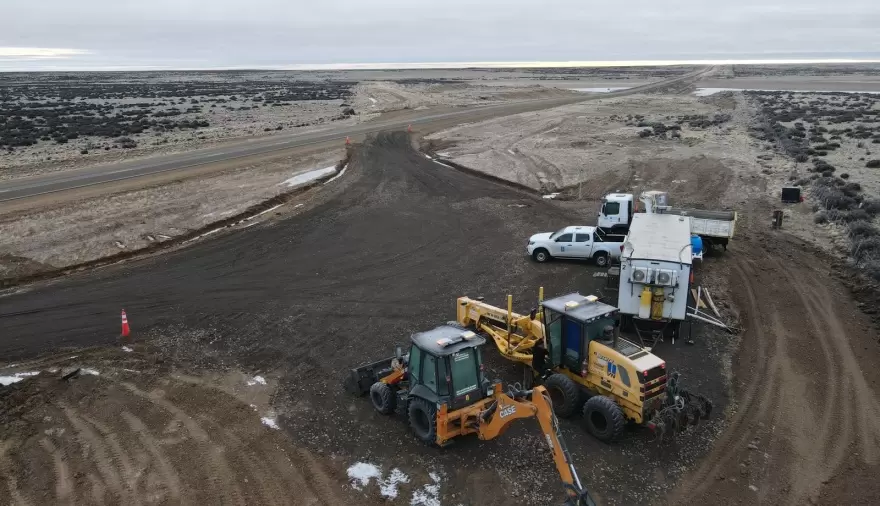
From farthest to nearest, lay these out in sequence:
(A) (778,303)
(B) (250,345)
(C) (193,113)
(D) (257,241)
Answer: (C) (193,113), (D) (257,241), (A) (778,303), (B) (250,345)

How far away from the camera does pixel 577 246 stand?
24.6 metres

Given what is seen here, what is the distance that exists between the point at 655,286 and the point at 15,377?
17445 mm

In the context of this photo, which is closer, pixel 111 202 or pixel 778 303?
pixel 778 303

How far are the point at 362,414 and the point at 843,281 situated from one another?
59.3ft

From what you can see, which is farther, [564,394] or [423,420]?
[564,394]

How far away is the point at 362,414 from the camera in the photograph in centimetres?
1405

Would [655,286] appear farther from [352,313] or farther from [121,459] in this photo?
[121,459]

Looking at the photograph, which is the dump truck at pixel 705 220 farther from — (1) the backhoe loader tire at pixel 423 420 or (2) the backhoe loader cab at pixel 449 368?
(1) the backhoe loader tire at pixel 423 420

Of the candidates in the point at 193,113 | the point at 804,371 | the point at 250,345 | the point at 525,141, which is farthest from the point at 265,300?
the point at 193,113

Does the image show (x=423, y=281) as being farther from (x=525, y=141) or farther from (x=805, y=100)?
(x=805, y=100)

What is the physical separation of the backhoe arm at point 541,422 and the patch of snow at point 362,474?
2.23 meters

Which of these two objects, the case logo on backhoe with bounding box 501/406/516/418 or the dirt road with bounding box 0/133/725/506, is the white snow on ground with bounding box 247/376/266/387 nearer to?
the dirt road with bounding box 0/133/725/506

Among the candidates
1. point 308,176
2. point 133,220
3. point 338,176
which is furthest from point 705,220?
point 133,220

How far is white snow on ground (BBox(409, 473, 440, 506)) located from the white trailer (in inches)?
335
